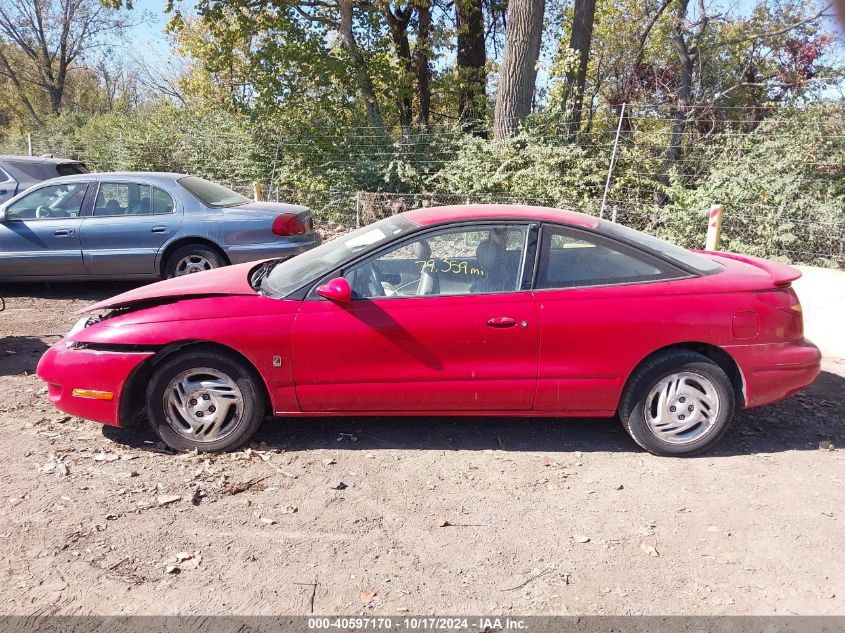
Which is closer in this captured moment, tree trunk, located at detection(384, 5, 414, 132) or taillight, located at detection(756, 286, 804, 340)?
taillight, located at detection(756, 286, 804, 340)

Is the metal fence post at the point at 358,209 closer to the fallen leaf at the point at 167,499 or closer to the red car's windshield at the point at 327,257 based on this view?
the red car's windshield at the point at 327,257

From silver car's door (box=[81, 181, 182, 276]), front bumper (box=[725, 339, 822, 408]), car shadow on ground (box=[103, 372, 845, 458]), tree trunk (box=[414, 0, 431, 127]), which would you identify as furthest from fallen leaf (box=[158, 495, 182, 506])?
tree trunk (box=[414, 0, 431, 127])

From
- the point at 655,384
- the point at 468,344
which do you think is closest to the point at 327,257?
the point at 468,344

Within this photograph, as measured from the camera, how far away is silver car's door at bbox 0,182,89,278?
329 inches

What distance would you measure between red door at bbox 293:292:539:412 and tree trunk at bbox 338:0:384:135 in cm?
1249

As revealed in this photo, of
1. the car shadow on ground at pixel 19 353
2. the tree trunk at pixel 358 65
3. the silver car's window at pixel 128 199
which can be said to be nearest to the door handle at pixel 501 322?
the car shadow on ground at pixel 19 353

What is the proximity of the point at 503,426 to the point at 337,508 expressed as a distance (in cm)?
149

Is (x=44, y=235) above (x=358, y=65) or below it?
below

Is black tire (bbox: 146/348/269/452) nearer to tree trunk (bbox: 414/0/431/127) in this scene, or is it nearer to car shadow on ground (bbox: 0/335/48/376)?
car shadow on ground (bbox: 0/335/48/376)

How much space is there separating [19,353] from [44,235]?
2.60 metres

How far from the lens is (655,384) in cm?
426

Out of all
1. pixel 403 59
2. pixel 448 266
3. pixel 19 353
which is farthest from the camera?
pixel 403 59

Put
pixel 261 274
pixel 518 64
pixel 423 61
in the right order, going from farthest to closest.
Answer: pixel 423 61 → pixel 518 64 → pixel 261 274

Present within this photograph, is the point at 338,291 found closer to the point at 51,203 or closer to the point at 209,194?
the point at 209,194
